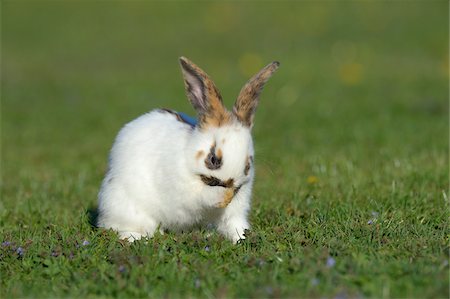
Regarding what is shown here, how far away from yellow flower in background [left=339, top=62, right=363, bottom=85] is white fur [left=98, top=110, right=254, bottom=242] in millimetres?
7921

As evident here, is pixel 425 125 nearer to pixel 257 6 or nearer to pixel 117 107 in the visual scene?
pixel 117 107

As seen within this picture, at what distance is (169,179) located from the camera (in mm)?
5430

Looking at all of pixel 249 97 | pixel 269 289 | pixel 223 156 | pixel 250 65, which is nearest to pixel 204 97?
pixel 249 97

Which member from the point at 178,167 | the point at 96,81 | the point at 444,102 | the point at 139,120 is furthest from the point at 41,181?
the point at 96,81

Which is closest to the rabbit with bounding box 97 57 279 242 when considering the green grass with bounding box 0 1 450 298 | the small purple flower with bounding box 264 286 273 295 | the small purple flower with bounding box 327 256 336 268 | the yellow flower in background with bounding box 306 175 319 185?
the green grass with bounding box 0 1 450 298

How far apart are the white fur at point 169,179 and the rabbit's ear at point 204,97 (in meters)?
0.09

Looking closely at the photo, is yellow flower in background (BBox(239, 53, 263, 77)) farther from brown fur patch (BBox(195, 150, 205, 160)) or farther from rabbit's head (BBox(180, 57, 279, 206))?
brown fur patch (BBox(195, 150, 205, 160))

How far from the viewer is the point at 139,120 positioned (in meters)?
6.22

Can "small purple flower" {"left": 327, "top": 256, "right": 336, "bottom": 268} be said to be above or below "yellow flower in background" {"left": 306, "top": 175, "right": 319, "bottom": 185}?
above

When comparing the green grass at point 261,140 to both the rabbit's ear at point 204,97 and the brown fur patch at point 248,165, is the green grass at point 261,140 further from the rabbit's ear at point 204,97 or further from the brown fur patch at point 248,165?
the rabbit's ear at point 204,97

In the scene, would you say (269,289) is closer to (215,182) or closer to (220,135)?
(215,182)

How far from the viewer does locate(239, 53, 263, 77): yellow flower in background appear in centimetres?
1520

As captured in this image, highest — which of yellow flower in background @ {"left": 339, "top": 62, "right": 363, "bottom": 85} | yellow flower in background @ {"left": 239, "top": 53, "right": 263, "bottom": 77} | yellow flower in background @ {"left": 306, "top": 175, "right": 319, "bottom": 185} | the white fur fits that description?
the white fur

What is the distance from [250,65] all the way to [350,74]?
244 centimetres
